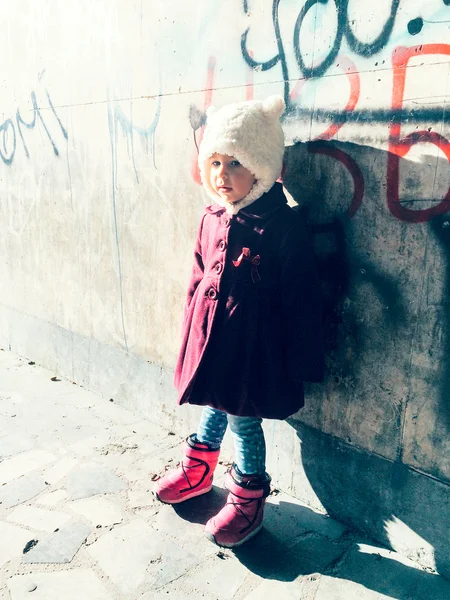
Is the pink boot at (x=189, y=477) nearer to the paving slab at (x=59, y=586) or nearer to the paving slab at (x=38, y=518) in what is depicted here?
the paving slab at (x=38, y=518)

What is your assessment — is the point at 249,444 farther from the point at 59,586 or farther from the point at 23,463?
the point at 23,463

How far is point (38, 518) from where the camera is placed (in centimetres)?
279

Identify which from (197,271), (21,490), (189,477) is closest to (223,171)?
(197,271)

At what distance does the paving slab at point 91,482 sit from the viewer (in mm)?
3023

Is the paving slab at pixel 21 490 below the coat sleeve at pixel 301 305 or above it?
below

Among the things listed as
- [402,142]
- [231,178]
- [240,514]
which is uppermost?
[402,142]

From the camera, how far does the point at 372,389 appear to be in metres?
2.58

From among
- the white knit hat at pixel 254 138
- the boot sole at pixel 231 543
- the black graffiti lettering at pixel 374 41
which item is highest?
the black graffiti lettering at pixel 374 41

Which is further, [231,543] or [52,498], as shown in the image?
[52,498]

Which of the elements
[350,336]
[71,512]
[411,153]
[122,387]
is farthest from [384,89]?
[122,387]

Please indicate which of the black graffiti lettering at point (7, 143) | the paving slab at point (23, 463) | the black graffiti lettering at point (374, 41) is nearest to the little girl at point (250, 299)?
the black graffiti lettering at point (374, 41)

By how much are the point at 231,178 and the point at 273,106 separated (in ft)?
A: 1.15

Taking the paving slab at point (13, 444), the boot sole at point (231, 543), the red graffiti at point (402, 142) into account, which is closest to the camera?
the red graffiti at point (402, 142)

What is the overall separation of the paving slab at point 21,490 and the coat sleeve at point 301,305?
1587 millimetres
